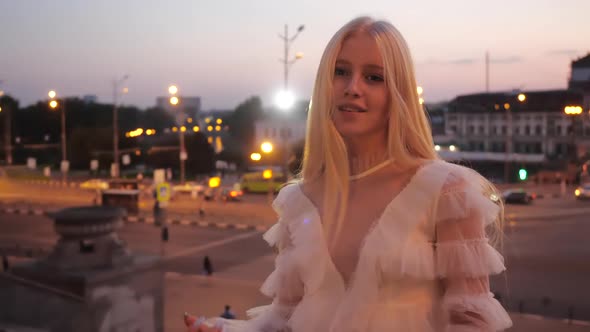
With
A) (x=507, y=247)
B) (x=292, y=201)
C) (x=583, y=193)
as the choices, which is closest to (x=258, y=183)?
(x=583, y=193)

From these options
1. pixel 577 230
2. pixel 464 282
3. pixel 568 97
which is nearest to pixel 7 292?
pixel 464 282

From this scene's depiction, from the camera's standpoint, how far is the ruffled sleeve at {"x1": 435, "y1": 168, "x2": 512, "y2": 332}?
1561 mm

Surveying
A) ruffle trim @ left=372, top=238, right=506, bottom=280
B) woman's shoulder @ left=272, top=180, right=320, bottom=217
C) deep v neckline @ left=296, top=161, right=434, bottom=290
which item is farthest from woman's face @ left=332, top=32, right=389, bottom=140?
ruffle trim @ left=372, top=238, right=506, bottom=280

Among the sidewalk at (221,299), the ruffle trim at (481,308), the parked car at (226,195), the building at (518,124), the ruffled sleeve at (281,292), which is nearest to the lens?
the ruffle trim at (481,308)

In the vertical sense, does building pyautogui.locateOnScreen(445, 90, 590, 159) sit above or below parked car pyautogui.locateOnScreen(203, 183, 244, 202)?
above

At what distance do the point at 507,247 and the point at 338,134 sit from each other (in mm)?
19091

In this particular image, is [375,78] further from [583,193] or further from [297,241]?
[583,193]

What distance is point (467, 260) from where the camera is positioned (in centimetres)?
155

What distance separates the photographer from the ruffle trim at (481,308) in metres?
1.55

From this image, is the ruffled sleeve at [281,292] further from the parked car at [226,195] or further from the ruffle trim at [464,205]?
the parked car at [226,195]

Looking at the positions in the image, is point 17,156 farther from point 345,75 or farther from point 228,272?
point 345,75

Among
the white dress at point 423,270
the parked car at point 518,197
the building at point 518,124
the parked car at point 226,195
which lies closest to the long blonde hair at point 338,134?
the white dress at point 423,270

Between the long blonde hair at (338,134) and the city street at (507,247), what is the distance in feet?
29.9

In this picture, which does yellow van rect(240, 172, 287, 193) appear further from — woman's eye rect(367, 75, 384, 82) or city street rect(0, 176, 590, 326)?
woman's eye rect(367, 75, 384, 82)
